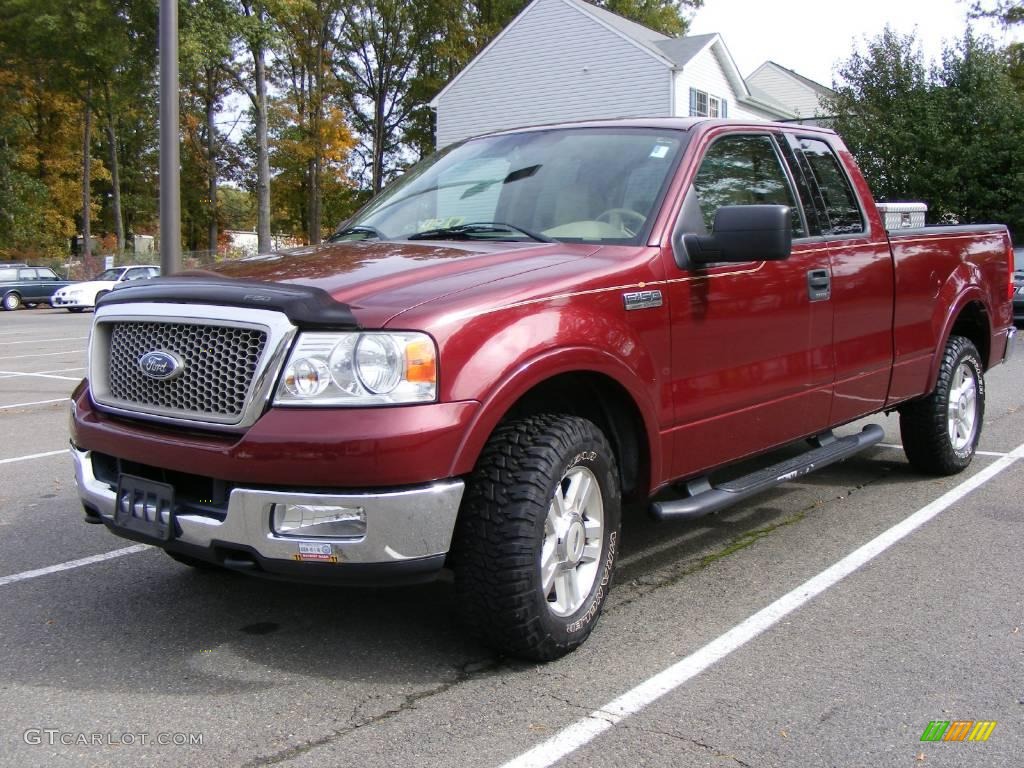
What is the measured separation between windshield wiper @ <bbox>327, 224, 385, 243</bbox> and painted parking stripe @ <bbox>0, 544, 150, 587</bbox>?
1.62 metres

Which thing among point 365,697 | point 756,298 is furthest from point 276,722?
point 756,298

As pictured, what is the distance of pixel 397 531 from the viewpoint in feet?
10.2

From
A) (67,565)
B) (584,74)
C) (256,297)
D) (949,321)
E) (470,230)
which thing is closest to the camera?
(256,297)

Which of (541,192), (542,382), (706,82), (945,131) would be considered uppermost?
(706,82)

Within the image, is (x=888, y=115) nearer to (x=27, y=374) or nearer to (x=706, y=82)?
(x=706, y=82)


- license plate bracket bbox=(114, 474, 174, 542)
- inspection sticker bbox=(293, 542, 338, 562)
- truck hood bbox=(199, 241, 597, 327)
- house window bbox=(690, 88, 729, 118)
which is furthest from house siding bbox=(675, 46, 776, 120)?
inspection sticker bbox=(293, 542, 338, 562)

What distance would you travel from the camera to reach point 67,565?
4.77m

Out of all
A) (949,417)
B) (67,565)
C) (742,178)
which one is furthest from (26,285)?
(742,178)

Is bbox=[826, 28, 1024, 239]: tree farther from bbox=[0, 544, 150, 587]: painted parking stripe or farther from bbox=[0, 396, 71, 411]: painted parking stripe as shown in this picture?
bbox=[0, 544, 150, 587]: painted parking stripe

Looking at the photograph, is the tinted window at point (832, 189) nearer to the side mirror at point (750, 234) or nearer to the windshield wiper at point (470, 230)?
the side mirror at point (750, 234)

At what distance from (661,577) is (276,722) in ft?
6.46

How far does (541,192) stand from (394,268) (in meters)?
1.05

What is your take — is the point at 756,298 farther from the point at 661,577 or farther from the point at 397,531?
the point at 397,531

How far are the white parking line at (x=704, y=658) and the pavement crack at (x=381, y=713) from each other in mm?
471
